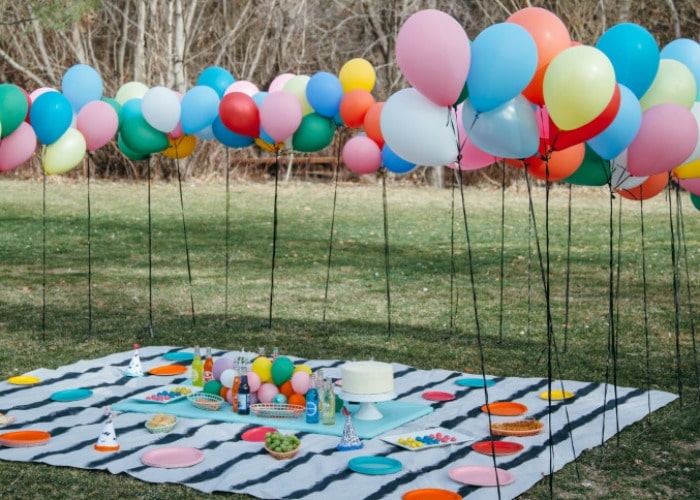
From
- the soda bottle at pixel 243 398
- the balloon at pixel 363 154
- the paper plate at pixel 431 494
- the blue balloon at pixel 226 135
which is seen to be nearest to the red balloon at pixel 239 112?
the blue balloon at pixel 226 135

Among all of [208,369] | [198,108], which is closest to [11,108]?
[198,108]

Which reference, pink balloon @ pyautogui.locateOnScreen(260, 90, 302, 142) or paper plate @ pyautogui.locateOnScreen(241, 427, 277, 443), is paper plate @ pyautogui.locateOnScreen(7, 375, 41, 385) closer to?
paper plate @ pyautogui.locateOnScreen(241, 427, 277, 443)

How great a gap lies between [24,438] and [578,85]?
11.9ft

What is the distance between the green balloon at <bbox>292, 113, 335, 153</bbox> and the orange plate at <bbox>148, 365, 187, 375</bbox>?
6.94 ft

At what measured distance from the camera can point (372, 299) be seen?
405 inches

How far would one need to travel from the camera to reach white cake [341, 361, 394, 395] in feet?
19.2

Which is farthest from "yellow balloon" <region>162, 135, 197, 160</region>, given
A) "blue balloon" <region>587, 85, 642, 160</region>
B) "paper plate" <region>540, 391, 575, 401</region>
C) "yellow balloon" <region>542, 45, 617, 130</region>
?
"yellow balloon" <region>542, 45, 617, 130</region>

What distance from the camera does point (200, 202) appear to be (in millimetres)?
19484

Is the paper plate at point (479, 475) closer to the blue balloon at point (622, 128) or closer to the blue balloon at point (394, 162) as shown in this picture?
the blue balloon at point (622, 128)

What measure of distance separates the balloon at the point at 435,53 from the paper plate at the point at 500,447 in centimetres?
199

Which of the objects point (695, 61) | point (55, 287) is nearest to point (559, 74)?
point (695, 61)

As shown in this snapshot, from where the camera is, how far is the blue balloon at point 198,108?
8023 mm

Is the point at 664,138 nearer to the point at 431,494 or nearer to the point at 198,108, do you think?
the point at 431,494

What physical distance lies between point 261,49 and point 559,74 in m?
21.6
